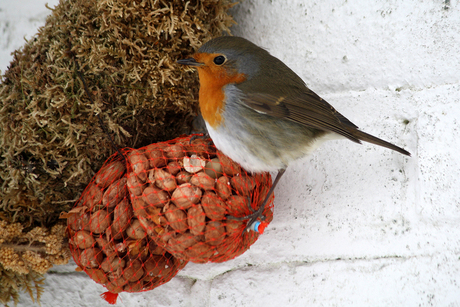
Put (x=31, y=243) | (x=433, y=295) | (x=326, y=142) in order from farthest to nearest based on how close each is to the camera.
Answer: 1. (x=326, y=142)
2. (x=31, y=243)
3. (x=433, y=295)

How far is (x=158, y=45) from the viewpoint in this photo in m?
1.59

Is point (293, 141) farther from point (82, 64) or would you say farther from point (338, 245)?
point (82, 64)

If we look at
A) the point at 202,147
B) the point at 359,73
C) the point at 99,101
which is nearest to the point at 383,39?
the point at 359,73

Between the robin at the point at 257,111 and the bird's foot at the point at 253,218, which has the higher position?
the robin at the point at 257,111

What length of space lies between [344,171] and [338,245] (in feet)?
1.20

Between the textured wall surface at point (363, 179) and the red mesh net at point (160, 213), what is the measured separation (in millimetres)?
339

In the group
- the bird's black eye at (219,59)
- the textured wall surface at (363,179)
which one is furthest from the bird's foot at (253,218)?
the bird's black eye at (219,59)

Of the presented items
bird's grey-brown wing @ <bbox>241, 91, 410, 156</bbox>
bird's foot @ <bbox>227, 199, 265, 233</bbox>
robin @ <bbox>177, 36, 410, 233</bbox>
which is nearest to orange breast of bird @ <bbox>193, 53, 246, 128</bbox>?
robin @ <bbox>177, 36, 410, 233</bbox>

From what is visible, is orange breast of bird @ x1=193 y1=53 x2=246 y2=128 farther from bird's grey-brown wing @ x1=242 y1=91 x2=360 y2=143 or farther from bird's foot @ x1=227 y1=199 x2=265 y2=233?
bird's foot @ x1=227 y1=199 x2=265 y2=233

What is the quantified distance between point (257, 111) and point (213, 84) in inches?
9.5

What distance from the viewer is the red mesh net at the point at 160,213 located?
136 centimetres

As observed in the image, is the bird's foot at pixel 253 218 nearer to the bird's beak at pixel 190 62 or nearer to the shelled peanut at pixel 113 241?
the shelled peanut at pixel 113 241

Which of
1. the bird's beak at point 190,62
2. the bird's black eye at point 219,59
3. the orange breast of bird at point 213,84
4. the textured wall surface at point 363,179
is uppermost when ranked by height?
the bird's beak at point 190,62

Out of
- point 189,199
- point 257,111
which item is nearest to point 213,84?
point 257,111
